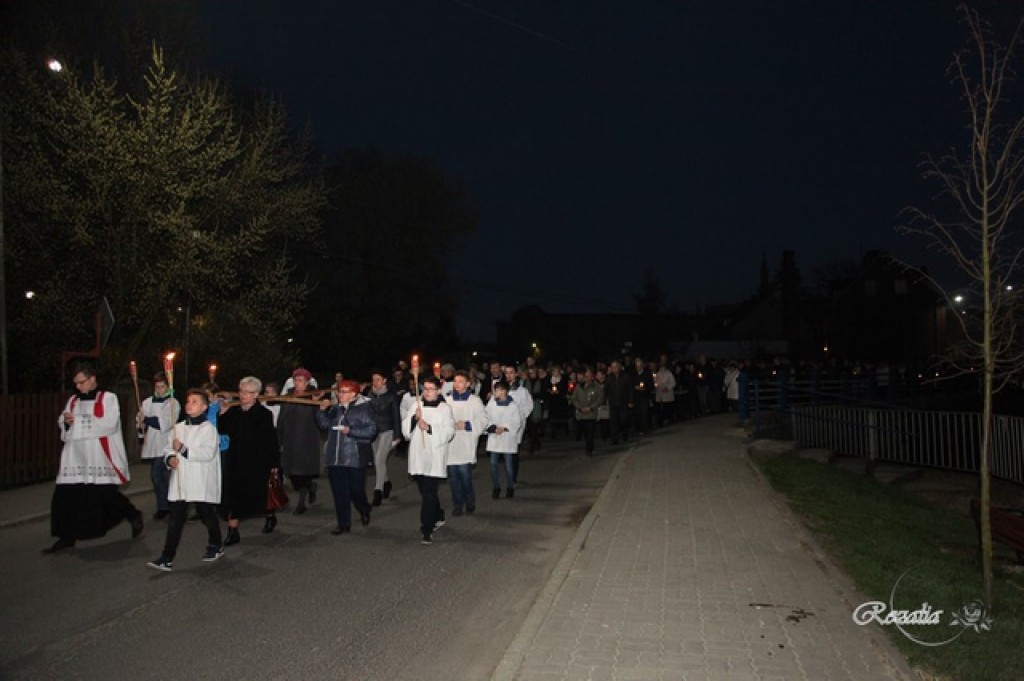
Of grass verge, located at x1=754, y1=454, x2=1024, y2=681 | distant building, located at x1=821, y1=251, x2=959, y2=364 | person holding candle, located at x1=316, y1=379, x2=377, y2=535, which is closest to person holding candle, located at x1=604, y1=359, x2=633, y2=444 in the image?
grass verge, located at x1=754, y1=454, x2=1024, y2=681

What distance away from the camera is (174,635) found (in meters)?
6.59

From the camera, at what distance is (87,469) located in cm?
991

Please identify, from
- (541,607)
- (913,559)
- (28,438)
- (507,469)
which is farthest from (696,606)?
(28,438)

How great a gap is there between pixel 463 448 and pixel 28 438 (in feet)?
29.1

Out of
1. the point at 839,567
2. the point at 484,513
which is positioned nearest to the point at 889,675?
the point at 839,567

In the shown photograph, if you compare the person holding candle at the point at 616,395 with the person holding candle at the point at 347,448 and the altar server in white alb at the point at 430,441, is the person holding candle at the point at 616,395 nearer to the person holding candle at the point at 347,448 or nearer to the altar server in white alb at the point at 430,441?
the altar server in white alb at the point at 430,441

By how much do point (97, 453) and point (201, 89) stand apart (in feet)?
38.4

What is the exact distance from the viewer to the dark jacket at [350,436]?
10.6m

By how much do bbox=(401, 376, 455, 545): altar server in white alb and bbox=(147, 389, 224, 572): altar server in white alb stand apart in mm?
2233

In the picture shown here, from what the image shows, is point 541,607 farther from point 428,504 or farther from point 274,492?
point 274,492

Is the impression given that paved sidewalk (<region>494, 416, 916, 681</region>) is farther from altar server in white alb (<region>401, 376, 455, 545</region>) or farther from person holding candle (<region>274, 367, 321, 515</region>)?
person holding candle (<region>274, 367, 321, 515</region>)

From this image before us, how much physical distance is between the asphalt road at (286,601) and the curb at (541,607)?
0.19 meters

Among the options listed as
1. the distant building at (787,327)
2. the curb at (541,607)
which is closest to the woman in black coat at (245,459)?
the curb at (541,607)

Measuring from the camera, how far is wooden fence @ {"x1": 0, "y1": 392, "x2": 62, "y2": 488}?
15719 millimetres
